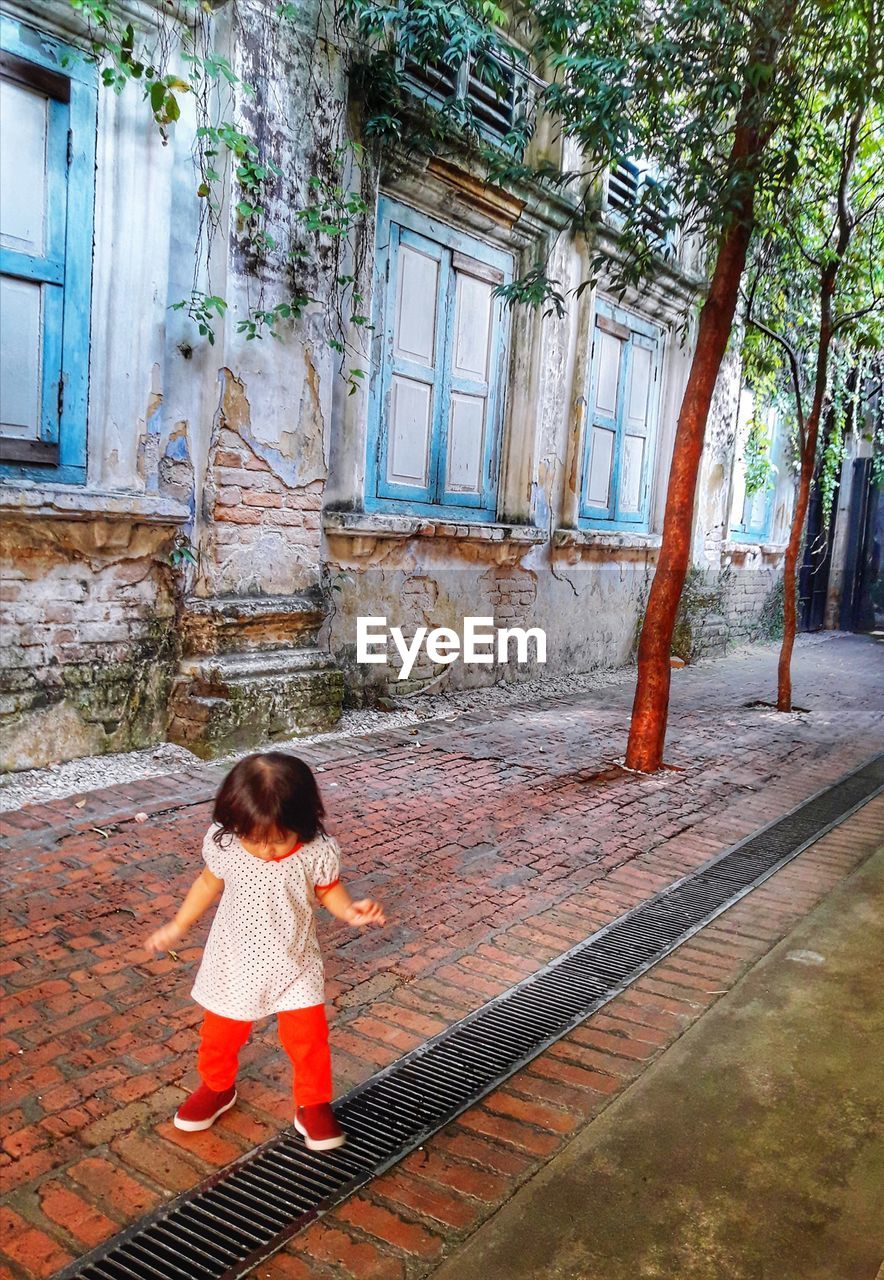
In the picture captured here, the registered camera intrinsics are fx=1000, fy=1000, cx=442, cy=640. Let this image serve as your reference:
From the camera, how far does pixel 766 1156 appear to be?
248cm

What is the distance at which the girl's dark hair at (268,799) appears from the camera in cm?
224

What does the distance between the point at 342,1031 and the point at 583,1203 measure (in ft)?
3.30

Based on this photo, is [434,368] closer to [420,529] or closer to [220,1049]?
[420,529]

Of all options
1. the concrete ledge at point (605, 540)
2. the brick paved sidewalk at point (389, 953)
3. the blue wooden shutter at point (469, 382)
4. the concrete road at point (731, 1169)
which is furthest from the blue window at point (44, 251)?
the concrete ledge at point (605, 540)

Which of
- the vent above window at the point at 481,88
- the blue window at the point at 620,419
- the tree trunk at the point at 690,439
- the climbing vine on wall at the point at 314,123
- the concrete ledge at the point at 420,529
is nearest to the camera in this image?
the climbing vine on wall at the point at 314,123

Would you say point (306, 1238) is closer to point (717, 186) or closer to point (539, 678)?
point (717, 186)

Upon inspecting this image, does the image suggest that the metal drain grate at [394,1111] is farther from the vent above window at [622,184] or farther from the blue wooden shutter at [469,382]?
the vent above window at [622,184]

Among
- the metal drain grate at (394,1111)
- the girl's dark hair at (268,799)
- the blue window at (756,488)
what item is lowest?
the metal drain grate at (394,1111)

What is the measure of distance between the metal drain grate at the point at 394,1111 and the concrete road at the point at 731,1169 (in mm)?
364

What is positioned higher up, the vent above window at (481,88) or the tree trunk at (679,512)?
the vent above window at (481,88)

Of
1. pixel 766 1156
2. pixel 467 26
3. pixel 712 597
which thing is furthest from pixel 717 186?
pixel 712 597

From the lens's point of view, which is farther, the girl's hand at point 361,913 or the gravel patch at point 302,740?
the gravel patch at point 302,740

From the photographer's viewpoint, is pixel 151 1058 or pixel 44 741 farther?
pixel 44 741

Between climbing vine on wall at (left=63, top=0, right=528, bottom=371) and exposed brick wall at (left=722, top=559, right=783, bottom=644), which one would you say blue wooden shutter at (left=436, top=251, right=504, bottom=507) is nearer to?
climbing vine on wall at (left=63, top=0, right=528, bottom=371)
